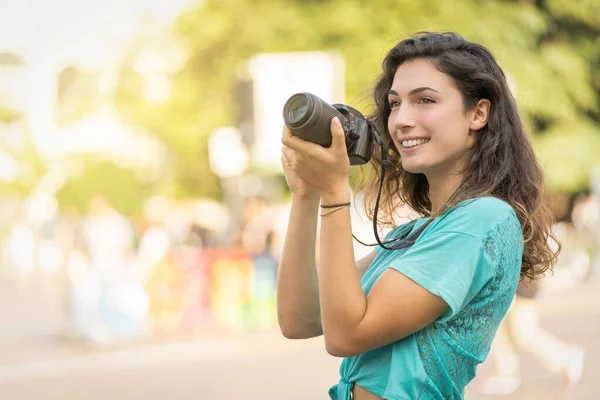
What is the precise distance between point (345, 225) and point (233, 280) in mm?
10252

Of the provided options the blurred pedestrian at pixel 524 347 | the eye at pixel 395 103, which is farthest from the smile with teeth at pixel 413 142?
the blurred pedestrian at pixel 524 347

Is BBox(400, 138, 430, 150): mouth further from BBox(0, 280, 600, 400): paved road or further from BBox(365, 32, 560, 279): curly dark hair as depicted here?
BBox(0, 280, 600, 400): paved road

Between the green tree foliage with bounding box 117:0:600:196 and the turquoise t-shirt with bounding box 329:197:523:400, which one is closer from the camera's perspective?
the turquoise t-shirt with bounding box 329:197:523:400

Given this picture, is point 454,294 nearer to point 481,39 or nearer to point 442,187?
point 442,187

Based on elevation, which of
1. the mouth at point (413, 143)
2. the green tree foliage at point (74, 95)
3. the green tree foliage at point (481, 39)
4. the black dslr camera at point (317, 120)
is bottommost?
the mouth at point (413, 143)

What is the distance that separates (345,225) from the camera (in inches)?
71.1

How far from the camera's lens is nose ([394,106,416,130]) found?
1929 mm

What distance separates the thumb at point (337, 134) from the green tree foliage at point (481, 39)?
15418 millimetres

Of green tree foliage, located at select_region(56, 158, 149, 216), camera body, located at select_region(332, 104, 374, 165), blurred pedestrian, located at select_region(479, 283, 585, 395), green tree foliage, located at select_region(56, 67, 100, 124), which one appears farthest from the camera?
green tree foliage, located at select_region(56, 67, 100, 124)

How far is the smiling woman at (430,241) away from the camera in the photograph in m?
1.75

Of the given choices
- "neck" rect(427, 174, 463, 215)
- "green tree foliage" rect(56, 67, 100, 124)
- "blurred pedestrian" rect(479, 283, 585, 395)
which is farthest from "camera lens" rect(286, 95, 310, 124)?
"green tree foliage" rect(56, 67, 100, 124)

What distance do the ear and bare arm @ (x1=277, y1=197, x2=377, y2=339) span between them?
0.37 metres

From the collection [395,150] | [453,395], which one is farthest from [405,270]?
[395,150]

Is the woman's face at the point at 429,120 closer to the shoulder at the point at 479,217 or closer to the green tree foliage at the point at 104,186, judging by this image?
the shoulder at the point at 479,217
